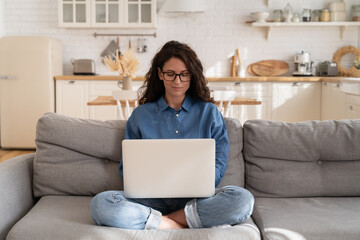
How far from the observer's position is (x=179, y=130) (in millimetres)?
2148

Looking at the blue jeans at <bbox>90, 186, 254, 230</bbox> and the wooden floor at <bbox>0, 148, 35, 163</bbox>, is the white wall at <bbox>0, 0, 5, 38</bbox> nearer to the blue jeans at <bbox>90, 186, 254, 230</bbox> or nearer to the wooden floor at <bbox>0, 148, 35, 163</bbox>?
the wooden floor at <bbox>0, 148, 35, 163</bbox>

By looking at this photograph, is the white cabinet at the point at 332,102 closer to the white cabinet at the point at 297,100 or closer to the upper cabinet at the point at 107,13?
the white cabinet at the point at 297,100

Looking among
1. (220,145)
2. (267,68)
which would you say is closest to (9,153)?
(267,68)

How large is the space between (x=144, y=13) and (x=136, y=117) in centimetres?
393

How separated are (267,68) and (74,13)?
262 centimetres

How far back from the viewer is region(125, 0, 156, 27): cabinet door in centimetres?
582

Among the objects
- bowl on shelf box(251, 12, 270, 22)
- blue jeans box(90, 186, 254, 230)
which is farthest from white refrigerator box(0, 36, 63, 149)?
blue jeans box(90, 186, 254, 230)

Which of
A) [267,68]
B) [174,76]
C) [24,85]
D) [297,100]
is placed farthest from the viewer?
[267,68]

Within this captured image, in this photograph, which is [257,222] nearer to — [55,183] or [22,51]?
[55,183]

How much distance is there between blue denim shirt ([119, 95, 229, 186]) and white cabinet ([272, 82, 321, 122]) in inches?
140

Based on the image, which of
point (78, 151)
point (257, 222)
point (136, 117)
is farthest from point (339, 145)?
point (78, 151)

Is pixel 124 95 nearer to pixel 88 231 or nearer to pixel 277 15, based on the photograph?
pixel 88 231

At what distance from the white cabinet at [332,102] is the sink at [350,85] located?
0.14 m

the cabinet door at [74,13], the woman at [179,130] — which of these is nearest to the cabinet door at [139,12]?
the cabinet door at [74,13]
